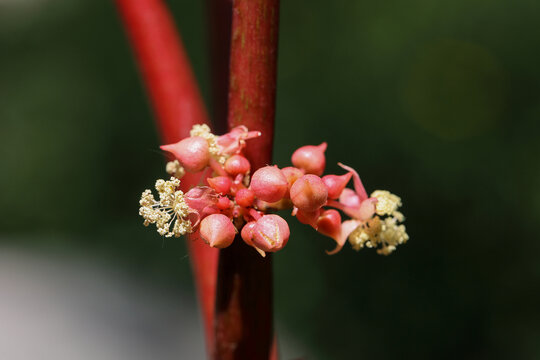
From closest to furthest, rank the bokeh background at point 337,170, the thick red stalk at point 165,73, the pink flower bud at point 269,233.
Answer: the pink flower bud at point 269,233, the thick red stalk at point 165,73, the bokeh background at point 337,170

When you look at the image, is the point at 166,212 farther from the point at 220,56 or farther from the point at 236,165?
the point at 220,56

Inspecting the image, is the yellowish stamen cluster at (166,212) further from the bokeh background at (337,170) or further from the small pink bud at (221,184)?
the bokeh background at (337,170)

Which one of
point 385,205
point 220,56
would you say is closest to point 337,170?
point 220,56

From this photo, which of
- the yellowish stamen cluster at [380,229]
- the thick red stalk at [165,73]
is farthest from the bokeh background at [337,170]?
the yellowish stamen cluster at [380,229]

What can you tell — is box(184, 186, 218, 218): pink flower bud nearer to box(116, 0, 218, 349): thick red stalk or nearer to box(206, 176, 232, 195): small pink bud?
box(206, 176, 232, 195): small pink bud
